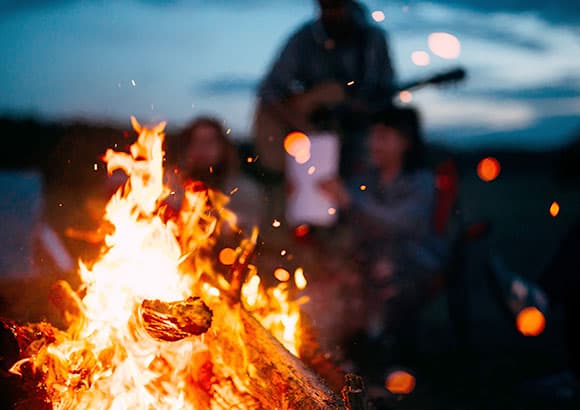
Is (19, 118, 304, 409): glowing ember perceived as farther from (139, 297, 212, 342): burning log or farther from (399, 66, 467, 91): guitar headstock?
(399, 66, 467, 91): guitar headstock

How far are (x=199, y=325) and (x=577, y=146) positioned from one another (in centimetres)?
328

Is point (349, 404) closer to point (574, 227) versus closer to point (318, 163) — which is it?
point (574, 227)

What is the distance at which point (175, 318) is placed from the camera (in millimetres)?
2686

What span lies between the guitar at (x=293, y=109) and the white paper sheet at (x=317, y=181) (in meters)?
0.32

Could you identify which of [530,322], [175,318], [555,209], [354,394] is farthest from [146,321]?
[555,209]

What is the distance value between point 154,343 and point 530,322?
3870 millimetres

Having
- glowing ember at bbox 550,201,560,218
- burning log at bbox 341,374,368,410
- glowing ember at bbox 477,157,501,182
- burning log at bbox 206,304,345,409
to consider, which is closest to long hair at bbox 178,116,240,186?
burning log at bbox 206,304,345,409

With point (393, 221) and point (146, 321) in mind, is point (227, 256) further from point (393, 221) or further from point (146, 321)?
point (146, 321)

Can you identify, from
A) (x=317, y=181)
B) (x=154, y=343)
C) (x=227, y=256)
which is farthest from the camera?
(x=317, y=181)

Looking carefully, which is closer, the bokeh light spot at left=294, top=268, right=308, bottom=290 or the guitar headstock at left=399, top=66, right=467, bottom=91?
the bokeh light spot at left=294, top=268, right=308, bottom=290

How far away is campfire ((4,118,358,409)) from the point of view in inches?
109

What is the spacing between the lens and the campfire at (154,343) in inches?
109

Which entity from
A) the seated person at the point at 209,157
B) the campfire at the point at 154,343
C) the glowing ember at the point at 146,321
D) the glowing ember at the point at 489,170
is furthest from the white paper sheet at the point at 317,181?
the glowing ember at the point at 489,170

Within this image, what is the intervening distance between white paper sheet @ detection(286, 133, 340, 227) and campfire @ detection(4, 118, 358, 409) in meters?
2.86
